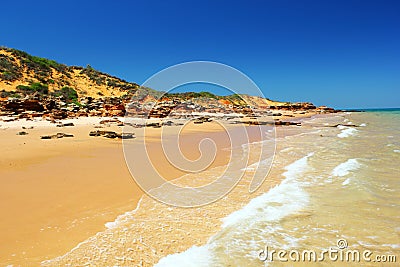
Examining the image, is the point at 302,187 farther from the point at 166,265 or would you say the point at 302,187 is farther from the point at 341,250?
the point at 166,265

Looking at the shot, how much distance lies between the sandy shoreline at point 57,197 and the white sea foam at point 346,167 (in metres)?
3.30

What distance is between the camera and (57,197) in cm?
→ 446

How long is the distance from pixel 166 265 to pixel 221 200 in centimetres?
225

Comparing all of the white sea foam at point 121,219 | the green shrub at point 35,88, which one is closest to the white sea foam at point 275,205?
the white sea foam at point 121,219

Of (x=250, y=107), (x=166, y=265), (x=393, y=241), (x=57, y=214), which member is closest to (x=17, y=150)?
(x=57, y=214)

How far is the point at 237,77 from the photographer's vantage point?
7738 millimetres

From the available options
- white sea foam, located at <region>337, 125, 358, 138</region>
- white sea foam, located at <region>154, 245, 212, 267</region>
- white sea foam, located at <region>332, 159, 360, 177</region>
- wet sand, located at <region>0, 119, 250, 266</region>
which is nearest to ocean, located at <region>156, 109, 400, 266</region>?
white sea foam, located at <region>154, 245, 212, 267</region>

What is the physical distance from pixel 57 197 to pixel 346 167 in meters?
7.68

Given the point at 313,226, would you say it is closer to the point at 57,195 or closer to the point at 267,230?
the point at 267,230

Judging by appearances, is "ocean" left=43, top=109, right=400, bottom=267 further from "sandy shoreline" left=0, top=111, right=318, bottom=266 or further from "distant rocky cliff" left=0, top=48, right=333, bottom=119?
"distant rocky cliff" left=0, top=48, right=333, bottom=119

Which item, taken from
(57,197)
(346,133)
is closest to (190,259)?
(57,197)

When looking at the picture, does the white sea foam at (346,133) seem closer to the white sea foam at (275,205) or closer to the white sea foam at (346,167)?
the white sea foam at (346,167)

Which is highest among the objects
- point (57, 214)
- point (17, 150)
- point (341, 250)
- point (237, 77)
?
point (237, 77)

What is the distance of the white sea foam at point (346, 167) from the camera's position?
707cm
